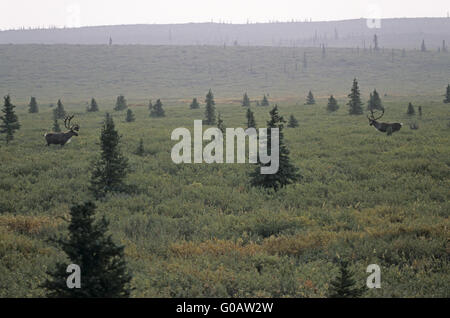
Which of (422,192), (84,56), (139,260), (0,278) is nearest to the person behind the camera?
(0,278)

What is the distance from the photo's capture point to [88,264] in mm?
5441

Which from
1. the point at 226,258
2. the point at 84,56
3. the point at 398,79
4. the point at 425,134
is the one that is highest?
the point at 84,56

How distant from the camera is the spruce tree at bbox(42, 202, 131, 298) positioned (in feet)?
17.2

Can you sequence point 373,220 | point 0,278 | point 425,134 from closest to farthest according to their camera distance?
point 0,278 → point 373,220 → point 425,134

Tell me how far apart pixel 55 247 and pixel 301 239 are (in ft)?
17.7

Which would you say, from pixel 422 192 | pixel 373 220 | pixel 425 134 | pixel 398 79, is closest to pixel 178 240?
pixel 373 220

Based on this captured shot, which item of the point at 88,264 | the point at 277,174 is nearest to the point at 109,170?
the point at 277,174

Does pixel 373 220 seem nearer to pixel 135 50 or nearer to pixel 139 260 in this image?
pixel 139 260

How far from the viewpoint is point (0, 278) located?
671 cm
